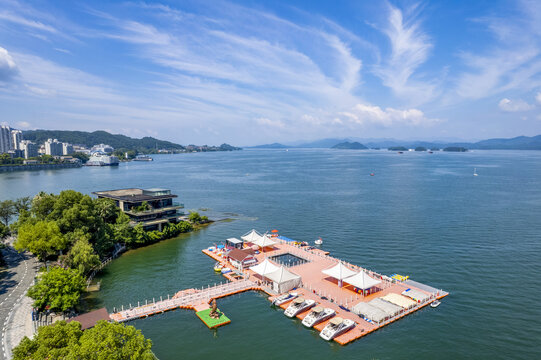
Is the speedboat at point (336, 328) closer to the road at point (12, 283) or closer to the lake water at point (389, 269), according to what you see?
the lake water at point (389, 269)

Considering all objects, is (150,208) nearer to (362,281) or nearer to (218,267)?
(218,267)

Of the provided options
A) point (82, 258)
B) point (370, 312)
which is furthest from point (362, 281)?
point (82, 258)

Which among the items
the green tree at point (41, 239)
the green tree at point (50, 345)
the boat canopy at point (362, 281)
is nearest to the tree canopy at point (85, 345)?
the green tree at point (50, 345)

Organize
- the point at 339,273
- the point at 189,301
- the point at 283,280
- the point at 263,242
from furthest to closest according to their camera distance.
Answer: the point at 263,242
the point at 339,273
the point at 283,280
the point at 189,301

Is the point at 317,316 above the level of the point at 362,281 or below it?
below

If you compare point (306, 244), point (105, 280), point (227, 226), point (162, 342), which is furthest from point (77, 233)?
point (306, 244)

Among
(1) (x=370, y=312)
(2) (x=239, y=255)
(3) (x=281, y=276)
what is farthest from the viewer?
(2) (x=239, y=255)
